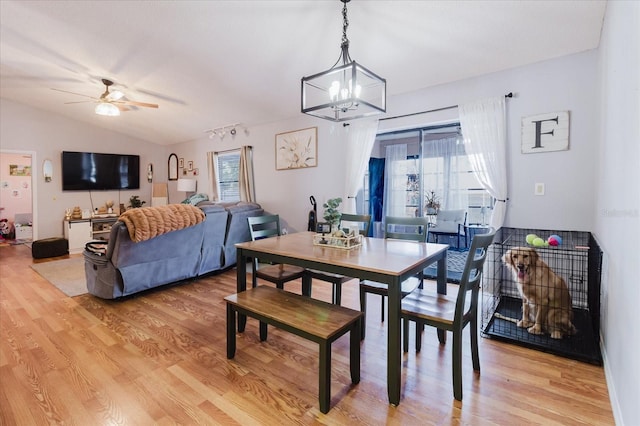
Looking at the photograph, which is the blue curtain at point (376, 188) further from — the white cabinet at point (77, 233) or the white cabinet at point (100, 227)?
the white cabinet at point (77, 233)

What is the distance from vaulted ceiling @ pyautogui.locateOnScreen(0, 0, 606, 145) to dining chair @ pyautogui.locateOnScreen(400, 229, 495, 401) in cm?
197

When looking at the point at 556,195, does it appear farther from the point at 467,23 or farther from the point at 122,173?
the point at 122,173

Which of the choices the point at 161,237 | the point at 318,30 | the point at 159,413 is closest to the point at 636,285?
the point at 159,413

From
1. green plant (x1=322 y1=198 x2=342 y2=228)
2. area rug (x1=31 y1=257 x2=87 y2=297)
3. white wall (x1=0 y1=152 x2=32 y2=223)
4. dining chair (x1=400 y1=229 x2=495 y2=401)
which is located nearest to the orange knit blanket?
area rug (x1=31 y1=257 x2=87 y2=297)

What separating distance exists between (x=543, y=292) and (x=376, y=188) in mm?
3875

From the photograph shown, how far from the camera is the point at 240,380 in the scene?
1.90 m

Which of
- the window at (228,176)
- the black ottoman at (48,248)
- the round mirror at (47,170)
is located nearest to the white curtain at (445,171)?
the window at (228,176)

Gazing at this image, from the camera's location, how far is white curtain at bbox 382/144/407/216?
18.8 ft

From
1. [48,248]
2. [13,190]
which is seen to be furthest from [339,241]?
[13,190]

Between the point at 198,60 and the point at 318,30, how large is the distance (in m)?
1.60

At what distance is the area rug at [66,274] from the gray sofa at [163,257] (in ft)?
1.27

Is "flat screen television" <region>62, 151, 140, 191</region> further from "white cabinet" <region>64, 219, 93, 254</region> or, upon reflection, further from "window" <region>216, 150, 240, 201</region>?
"window" <region>216, 150, 240, 201</region>

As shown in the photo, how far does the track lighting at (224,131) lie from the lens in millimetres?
5873

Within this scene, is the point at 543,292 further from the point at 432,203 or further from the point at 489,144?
the point at 432,203
